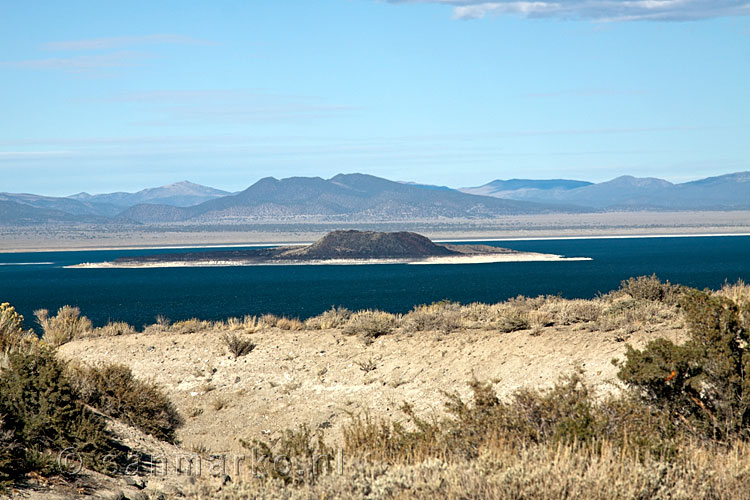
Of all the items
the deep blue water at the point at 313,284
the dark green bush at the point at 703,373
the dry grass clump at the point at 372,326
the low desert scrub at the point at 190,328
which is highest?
the dark green bush at the point at 703,373

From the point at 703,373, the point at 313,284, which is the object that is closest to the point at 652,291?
the point at 703,373

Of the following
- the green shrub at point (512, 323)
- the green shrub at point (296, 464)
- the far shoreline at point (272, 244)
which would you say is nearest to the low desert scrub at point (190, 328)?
the green shrub at point (512, 323)

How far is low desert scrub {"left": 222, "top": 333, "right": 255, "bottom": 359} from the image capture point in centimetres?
2134

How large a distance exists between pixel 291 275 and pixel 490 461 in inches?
3370

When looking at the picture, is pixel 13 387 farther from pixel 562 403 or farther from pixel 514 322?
pixel 514 322

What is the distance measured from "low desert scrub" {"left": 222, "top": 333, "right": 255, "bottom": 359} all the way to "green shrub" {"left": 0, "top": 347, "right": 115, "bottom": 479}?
9.82 metres

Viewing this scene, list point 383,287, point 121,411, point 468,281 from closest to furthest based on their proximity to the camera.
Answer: point 121,411, point 383,287, point 468,281

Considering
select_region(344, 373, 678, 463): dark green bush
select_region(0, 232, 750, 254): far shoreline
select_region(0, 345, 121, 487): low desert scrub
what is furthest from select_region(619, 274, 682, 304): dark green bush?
select_region(0, 232, 750, 254): far shoreline

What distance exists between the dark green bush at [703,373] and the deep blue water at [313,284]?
36.7 meters

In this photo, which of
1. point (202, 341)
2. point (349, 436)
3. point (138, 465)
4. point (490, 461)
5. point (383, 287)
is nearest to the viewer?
point (490, 461)

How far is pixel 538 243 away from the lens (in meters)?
173

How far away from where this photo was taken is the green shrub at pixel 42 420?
376 inches

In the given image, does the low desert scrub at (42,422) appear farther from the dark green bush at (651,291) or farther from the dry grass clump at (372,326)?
the dark green bush at (651,291)

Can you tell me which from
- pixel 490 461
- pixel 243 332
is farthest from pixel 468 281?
pixel 490 461
